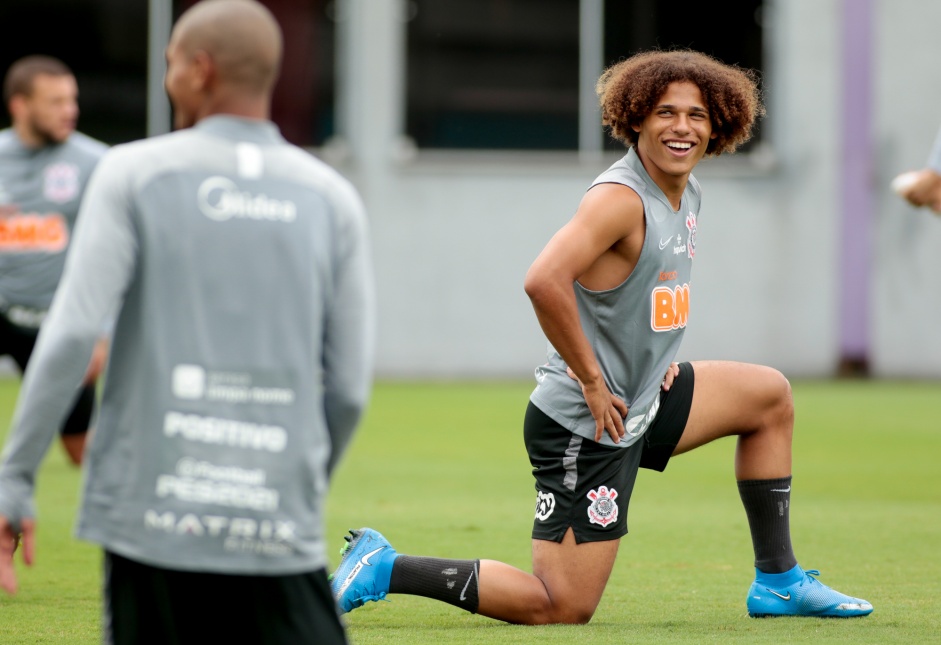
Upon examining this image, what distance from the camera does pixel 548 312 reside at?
14.3 ft

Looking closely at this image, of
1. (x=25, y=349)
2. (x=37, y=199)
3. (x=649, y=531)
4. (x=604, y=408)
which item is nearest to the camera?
(x=604, y=408)

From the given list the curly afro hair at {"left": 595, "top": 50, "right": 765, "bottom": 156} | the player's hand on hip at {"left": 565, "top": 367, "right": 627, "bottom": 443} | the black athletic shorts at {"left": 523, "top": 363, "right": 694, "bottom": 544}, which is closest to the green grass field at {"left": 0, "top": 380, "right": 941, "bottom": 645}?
the black athletic shorts at {"left": 523, "top": 363, "right": 694, "bottom": 544}

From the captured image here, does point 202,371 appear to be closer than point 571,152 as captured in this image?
Yes

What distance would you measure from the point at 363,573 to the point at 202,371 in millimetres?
2116

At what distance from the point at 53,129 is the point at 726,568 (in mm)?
4987

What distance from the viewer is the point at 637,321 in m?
4.60

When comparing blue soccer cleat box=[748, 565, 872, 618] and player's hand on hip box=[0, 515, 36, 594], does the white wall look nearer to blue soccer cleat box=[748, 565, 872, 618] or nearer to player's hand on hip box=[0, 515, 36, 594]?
blue soccer cleat box=[748, 565, 872, 618]

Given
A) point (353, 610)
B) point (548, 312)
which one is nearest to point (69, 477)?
point (353, 610)

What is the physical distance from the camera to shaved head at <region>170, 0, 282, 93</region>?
270 cm

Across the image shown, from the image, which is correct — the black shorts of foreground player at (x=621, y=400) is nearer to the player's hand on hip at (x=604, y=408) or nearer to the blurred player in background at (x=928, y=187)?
the player's hand on hip at (x=604, y=408)

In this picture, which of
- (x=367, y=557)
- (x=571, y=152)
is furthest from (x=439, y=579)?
(x=571, y=152)

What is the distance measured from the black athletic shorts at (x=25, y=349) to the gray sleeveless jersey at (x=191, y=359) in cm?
578

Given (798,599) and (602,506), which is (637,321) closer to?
(602,506)

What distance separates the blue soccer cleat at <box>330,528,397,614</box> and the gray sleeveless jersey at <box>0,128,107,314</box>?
452cm
